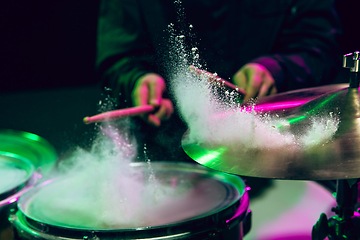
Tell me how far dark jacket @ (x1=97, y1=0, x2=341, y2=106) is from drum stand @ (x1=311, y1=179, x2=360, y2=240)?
0.64 metres

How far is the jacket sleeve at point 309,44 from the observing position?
1.17 m

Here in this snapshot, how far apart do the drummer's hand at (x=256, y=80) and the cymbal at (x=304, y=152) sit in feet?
1.34

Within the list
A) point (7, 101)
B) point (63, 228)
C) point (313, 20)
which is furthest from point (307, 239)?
point (7, 101)

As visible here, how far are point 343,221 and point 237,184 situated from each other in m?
0.24

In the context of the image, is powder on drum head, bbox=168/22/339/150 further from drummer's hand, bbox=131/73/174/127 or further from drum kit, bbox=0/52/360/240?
drummer's hand, bbox=131/73/174/127

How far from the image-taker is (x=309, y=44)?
4.17 feet

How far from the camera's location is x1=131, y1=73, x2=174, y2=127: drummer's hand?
33.7 inches

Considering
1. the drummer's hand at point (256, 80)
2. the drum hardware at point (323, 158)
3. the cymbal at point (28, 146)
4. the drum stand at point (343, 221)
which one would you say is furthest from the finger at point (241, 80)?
the cymbal at point (28, 146)

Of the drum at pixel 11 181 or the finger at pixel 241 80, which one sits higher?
the finger at pixel 241 80

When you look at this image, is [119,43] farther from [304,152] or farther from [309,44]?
[304,152]

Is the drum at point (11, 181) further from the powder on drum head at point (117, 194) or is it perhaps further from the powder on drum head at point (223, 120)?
the powder on drum head at point (223, 120)

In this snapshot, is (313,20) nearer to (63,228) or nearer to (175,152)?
(175,152)

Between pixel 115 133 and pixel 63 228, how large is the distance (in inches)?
19.6

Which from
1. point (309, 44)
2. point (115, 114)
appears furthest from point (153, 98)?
point (309, 44)
